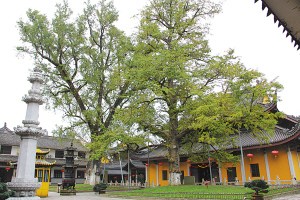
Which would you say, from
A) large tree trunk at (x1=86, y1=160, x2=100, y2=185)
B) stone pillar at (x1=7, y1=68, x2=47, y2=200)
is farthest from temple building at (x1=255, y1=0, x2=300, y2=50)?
large tree trunk at (x1=86, y1=160, x2=100, y2=185)

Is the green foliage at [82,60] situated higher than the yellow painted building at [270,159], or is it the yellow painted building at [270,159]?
the green foliage at [82,60]

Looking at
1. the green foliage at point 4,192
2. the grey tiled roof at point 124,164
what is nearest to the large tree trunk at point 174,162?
the green foliage at point 4,192

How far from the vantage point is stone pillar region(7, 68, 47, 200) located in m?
10.5

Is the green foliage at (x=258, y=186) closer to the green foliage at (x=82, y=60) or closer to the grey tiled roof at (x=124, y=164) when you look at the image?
the green foliage at (x=82, y=60)

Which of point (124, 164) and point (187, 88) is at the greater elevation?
point (187, 88)

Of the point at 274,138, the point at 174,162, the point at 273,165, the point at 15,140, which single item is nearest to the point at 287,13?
the point at 174,162

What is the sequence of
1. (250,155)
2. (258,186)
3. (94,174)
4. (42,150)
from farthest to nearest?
(42,150) → (94,174) → (250,155) → (258,186)

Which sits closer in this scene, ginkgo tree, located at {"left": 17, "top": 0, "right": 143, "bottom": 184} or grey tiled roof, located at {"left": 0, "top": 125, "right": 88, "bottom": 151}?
ginkgo tree, located at {"left": 17, "top": 0, "right": 143, "bottom": 184}

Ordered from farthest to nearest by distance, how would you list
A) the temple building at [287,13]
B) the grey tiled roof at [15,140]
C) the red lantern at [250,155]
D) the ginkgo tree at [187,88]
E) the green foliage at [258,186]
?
the grey tiled roof at [15,140]
the red lantern at [250,155]
the ginkgo tree at [187,88]
the green foliage at [258,186]
the temple building at [287,13]

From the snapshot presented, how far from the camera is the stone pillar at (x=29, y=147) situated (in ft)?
34.4

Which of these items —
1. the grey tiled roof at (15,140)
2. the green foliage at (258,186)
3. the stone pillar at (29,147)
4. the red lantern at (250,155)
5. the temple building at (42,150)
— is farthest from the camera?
the grey tiled roof at (15,140)

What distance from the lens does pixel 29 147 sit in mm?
11359

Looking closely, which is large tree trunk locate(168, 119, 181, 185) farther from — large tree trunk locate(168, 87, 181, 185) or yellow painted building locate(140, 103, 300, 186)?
yellow painted building locate(140, 103, 300, 186)

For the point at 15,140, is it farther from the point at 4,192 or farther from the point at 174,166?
the point at 4,192
